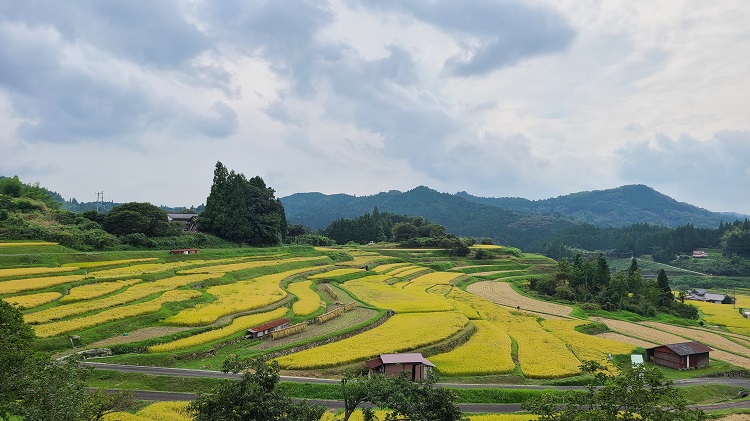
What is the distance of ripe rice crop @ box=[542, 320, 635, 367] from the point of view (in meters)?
30.1

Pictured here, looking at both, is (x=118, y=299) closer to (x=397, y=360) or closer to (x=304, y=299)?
(x=304, y=299)

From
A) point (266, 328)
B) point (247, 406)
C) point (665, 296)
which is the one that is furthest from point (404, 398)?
point (665, 296)

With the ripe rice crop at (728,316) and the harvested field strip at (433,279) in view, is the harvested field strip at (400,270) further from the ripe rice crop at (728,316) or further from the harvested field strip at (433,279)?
the ripe rice crop at (728,316)

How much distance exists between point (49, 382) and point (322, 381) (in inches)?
490

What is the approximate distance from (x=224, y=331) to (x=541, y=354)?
20.9 meters

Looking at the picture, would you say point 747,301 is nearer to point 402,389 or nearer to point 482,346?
point 482,346

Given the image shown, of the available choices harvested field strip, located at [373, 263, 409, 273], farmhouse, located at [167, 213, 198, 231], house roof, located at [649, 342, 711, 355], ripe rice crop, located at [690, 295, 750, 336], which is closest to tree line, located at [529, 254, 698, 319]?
ripe rice crop, located at [690, 295, 750, 336]

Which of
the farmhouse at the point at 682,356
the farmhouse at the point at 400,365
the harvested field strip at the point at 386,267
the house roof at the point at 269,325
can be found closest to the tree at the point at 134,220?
the harvested field strip at the point at 386,267

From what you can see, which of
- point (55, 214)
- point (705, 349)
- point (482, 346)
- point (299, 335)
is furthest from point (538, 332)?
point (55, 214)

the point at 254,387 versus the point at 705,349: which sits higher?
the point at 254,387

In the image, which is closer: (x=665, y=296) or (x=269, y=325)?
(x=269, y=325)

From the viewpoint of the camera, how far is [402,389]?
1270cm

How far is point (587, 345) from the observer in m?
33.1

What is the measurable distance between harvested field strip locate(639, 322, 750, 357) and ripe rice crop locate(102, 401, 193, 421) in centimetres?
4099
